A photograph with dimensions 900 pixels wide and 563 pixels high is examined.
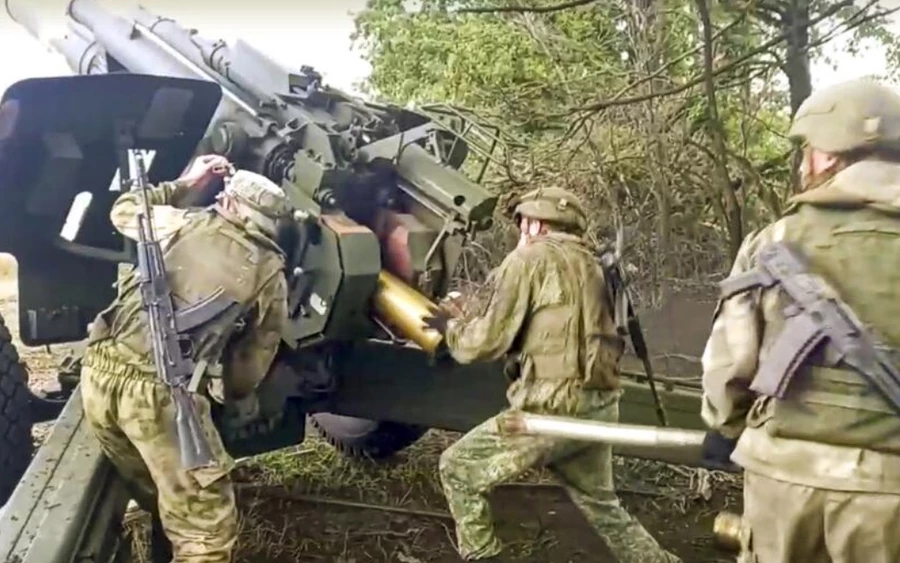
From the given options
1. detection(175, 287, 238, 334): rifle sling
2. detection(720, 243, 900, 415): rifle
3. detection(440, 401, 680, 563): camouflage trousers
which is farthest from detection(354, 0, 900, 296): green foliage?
detection(720, 243, 900, 415): rifle

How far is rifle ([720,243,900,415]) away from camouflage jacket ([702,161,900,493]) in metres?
0.05

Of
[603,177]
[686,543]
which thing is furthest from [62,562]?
[603,177]

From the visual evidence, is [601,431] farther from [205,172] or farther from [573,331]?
[205,172]

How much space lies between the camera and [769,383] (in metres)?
2.94

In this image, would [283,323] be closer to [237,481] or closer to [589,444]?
[589,444]

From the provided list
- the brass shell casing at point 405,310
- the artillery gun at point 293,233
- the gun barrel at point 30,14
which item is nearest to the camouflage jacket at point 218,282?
the artillery gun at point 293,233

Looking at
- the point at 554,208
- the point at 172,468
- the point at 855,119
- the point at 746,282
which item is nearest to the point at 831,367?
the point at 746,282

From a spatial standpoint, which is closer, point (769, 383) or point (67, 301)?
point (769, 383)

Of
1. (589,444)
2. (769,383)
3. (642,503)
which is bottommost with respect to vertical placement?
(642,503)

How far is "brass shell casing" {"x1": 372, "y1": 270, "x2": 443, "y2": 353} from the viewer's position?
15.0ft

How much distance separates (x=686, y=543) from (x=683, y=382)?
0.82 m

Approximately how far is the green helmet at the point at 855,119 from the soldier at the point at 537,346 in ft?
4.56

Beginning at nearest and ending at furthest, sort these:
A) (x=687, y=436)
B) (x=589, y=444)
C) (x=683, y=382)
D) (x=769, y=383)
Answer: (x=769, y=383), (x=687, y=436), (x=589, y=444), (x=683, y=382)

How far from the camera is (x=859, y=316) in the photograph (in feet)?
9.66
